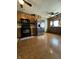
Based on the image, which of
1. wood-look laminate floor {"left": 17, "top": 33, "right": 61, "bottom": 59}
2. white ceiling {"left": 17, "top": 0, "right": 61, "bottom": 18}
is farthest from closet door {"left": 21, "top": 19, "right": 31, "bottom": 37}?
wood-look laminate floor {"left": 17, "top": 33, "right": 61, "bottom": 59}

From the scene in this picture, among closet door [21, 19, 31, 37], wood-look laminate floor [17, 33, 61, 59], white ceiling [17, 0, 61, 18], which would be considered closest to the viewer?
wood-look laminate floor [17, 33, 61, 59]

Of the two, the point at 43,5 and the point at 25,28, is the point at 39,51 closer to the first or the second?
the point at 43,5

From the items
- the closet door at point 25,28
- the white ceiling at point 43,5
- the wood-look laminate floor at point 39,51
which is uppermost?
the white ceiling at point 43,5

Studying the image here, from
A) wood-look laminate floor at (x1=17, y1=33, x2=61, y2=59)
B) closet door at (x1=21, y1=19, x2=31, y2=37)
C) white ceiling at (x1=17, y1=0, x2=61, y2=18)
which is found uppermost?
white ceiling at (x1=17, y1=0, x2=61, y2=18)

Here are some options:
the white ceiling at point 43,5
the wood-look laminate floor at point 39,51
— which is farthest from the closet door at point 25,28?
the wood-look laminate floor at point 39,51

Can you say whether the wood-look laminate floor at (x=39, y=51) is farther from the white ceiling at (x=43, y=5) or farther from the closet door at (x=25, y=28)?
the closet door at (x=25, y=28)

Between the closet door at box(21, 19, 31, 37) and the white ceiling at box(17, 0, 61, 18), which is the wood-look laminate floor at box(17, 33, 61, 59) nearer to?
the white ceiling at box(17, 0, 61, 18)

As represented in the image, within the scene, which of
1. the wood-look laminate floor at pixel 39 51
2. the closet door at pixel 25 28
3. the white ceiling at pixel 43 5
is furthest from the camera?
the closet door at pixel 25 28

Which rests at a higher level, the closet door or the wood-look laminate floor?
the closet door

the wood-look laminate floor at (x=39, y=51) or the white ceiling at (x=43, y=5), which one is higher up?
the white ceiling at (x=43, y=5)

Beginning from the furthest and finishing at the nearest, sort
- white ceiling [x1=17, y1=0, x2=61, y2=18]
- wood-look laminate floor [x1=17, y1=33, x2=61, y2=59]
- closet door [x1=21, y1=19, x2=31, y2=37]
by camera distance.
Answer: closet door [x1=21, y1=19, x2=31, y2=37] → white ceiling [x1=17, y1=0, x2=61, y2=18] → wood-look laminate floor [x1=17, y1=33, x2=61, y2=59]
